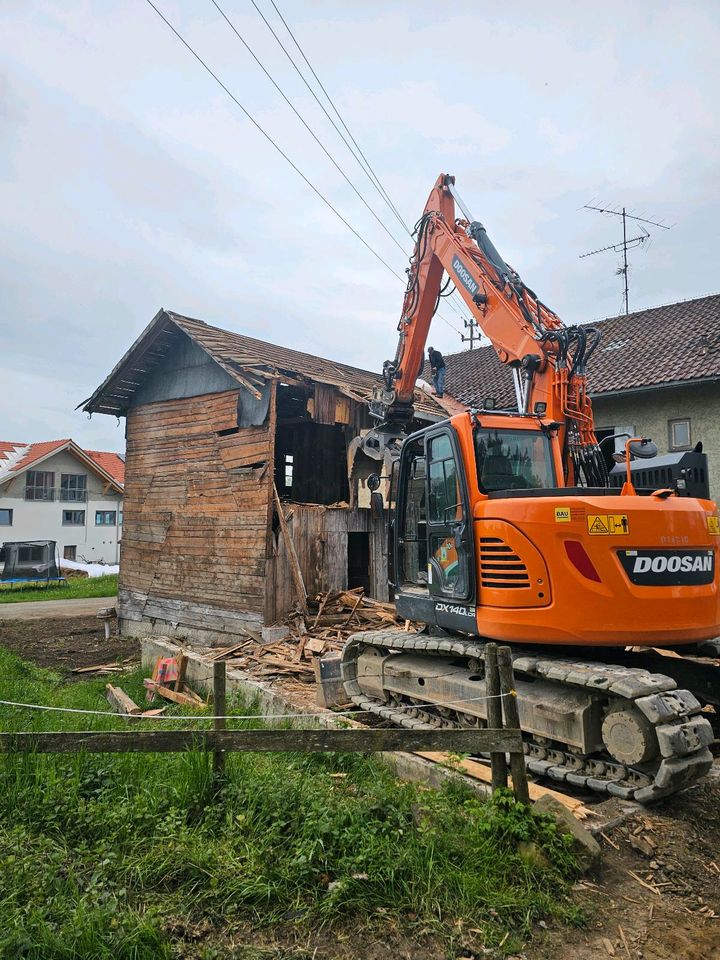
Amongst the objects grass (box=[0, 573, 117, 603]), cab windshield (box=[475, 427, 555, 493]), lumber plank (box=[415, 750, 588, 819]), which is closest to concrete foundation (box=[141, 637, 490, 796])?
lumber plank (box=[415, 750, 588, 819])

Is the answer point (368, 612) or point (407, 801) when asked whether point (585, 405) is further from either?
point (368, 612)

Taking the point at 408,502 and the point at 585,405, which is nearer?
the point at 585,405

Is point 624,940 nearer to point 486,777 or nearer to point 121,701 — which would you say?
point 486,777

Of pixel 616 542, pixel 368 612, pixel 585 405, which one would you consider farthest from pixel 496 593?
pixel 368 612

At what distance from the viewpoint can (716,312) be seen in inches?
674

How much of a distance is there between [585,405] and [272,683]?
580cm

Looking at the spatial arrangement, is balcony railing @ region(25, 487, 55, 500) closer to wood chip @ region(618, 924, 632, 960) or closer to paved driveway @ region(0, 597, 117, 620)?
paved driveway @ region(0, 597, 117, 620)

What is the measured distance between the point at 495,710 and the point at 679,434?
506 inches

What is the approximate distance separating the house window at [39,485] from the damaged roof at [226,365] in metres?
25.9

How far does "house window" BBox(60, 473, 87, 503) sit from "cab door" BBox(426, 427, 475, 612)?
38.5 m

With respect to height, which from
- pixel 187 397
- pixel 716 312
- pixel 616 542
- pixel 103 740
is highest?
pixel 716 312

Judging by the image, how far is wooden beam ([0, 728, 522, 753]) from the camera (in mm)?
4156

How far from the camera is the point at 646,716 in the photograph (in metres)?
4.81

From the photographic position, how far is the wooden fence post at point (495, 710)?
4.43m
